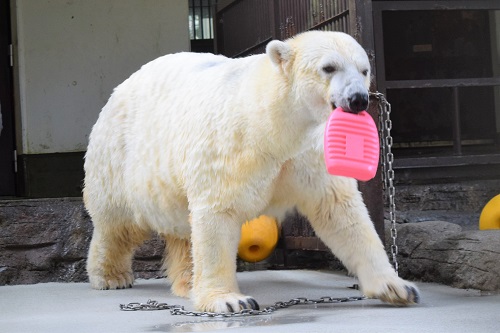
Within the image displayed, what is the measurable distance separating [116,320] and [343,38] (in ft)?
5.14

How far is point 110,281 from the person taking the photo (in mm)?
5898

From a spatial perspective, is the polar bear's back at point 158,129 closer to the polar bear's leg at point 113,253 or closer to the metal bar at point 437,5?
the polar bear's leg at point 113,253

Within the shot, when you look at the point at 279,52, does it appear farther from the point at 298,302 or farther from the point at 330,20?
the point at 330,20

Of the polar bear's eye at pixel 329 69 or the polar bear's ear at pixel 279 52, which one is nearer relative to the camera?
the polar bear's eye at pixel 329 69

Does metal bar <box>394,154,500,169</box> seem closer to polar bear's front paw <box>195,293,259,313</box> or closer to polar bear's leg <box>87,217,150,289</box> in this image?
polar bear's leg <box>87,217,150,289</box>

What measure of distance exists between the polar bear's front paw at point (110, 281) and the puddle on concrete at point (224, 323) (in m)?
1.68

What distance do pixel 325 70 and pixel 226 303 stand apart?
3.53ft

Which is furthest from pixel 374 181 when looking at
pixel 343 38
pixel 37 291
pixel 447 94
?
pixel 447 94

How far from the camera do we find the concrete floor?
388 centimetres

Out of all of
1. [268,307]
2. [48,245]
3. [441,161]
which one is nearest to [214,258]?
[268,307]

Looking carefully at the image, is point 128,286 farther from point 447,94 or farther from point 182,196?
point 447,94

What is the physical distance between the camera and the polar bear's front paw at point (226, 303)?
171 inches

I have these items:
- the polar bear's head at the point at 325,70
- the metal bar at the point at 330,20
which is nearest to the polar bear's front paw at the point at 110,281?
the metal bar at the point at 330,20

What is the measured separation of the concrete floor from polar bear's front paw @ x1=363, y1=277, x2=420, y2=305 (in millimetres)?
53
